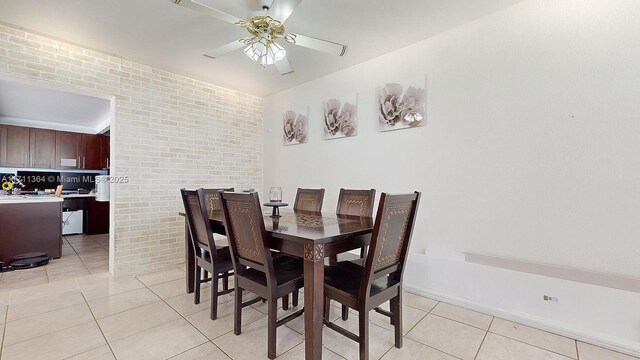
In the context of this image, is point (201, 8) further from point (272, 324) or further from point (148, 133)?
point (148, 133)

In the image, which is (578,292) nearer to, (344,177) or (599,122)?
(599,122)

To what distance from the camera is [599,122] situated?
2029 mm

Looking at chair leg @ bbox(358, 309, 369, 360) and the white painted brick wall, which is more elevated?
the white painted brick wall

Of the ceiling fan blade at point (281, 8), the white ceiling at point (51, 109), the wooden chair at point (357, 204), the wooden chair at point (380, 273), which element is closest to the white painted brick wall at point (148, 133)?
the white ceiling at point (51, 109)

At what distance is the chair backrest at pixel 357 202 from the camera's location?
2676 millimetres

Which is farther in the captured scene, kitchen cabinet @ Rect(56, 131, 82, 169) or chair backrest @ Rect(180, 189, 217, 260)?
kitchen cabinet @ Rect(56, 131, 82, 169)

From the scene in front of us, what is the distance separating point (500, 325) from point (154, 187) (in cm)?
408

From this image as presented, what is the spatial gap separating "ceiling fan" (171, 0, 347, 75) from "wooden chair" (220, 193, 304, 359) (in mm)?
1274

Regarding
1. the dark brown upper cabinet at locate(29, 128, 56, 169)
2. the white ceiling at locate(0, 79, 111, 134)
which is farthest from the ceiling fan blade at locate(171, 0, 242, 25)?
the dark brown upper cabinet at locate(29, 128, 56, 169)

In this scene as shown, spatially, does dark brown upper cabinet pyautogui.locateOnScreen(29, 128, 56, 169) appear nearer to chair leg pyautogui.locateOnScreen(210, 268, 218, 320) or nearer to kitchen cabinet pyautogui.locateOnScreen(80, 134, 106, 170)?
kitchen cabinet pyautogui.locateOnScreen(80, 134, 106, 170)

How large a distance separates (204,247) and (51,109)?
5506 mm

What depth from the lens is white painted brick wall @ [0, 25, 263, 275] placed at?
9.73 feet

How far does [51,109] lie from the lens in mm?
5387

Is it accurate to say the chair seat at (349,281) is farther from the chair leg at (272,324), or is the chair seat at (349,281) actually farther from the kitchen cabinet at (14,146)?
the kitchen cabinet at (14,146)
